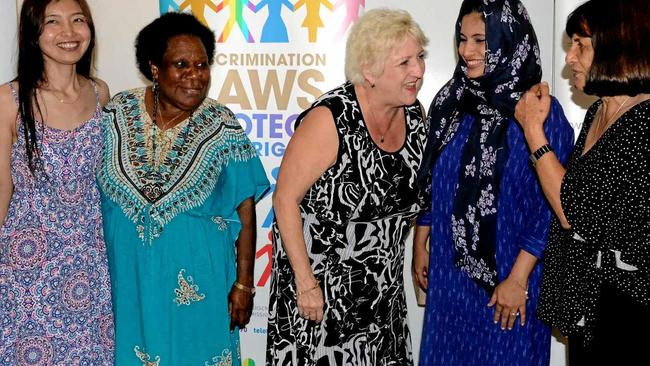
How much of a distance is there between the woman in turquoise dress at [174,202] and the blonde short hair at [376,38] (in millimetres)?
524

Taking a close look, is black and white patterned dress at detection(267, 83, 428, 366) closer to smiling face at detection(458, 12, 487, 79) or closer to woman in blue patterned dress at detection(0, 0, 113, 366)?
smiling face at detection(458, 12, 487, 79)

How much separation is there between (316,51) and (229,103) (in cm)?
50

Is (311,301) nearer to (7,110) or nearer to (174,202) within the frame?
(174,202)

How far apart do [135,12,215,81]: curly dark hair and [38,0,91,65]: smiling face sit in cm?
21

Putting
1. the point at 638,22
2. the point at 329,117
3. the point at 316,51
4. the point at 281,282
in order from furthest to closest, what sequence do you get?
the point at 316,51 → the point at 281,282 → the point at 329,117 → the point at 638,22

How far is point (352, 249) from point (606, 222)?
3.05 ft

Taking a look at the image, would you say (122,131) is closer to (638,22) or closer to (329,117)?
(329,117)

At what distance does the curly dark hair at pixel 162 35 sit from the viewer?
8.78 feet

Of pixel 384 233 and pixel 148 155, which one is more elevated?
pixel 148 155

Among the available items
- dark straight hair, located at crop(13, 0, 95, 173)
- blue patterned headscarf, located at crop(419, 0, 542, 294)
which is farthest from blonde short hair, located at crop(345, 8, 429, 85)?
dark straight hair, located at crop(13, 0, 95, 173)

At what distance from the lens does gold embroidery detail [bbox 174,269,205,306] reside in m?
2.68

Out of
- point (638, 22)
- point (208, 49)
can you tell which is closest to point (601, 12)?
point (638, 22)

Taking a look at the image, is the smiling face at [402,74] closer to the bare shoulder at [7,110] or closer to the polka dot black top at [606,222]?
the polka dot black top at [606,222]

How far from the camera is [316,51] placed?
352cm
